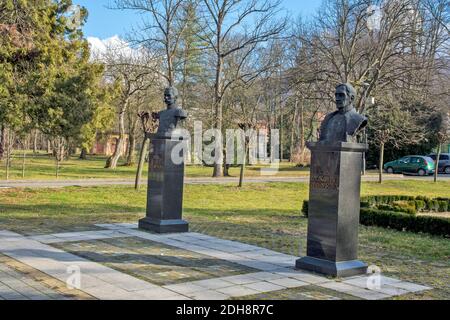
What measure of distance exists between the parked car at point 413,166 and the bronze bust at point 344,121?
102 feet

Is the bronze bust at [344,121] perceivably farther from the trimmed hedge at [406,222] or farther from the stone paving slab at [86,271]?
the trimmed hedge at [406,222]

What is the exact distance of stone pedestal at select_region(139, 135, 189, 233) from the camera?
33.1 ft

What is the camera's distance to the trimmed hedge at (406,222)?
11539mm

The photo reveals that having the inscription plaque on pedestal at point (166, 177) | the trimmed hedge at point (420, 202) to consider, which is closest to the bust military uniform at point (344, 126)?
the inscription plaque on pedestal at point (166, 177)

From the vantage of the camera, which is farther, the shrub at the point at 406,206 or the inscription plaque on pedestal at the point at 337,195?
the shrub at the point at 406,206

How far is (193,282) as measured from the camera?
6.23 metres

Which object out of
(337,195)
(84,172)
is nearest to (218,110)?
(84,172)

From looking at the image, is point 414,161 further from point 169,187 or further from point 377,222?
point 169,187

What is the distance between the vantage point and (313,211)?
7199 millimetres

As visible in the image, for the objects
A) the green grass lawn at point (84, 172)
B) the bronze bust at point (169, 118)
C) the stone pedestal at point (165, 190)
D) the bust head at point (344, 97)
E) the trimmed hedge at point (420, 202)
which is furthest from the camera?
the green grass lawn at point (84, 172)

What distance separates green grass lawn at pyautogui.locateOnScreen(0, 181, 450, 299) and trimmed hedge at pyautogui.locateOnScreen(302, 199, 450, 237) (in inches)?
15.6

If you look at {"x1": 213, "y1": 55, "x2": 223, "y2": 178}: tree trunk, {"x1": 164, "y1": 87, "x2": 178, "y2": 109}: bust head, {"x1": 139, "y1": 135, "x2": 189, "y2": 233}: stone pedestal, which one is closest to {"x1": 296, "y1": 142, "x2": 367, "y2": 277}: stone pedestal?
{"x1": 139, "y1": 135, "x2": 189, "y2": 233}: stone pedestal

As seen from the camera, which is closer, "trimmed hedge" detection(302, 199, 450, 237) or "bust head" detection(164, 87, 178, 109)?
"bust head" detection(164, 87, 178, 109)

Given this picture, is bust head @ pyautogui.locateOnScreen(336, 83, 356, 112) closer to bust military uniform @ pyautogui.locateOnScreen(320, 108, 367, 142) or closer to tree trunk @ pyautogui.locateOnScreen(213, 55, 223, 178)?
bust military uniform @ pyautogui.locateOnScreen(320, 108, 367, 142)
